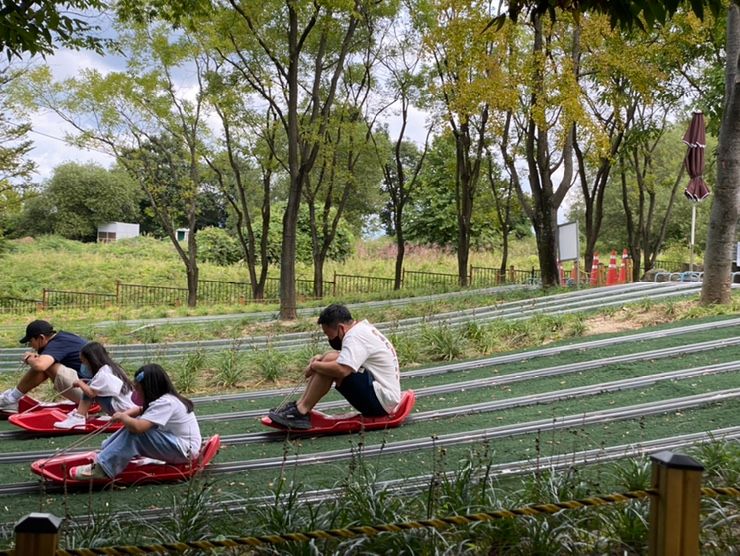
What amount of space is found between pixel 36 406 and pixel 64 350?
23.8 inches

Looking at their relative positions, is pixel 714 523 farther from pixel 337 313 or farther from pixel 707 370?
pixel 707 370

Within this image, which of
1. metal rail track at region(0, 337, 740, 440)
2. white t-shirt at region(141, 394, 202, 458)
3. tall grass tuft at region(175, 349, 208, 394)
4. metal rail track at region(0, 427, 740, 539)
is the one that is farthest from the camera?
tall grass tuft at region(175, 349, 208, 394)

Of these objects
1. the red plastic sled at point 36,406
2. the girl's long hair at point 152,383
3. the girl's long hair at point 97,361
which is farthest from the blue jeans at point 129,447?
the red plastic sled at point 36,406

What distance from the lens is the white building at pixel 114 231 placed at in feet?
138

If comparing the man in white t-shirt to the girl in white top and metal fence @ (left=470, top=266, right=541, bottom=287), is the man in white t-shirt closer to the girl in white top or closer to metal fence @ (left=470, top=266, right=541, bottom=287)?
the girl in white top

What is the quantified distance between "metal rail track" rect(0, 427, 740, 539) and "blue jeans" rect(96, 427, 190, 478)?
1.40 feet

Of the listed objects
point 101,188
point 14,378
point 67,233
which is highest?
point 101,188

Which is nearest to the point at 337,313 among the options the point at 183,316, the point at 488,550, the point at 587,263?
the point at 488,550

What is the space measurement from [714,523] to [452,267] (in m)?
26.4

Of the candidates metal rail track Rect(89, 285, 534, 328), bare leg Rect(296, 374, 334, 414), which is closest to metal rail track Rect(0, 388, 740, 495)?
bare leg Rect(296, 374, 334, 414)

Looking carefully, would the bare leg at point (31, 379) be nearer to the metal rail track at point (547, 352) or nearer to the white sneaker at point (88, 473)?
the metal rail track at point (547, 352)

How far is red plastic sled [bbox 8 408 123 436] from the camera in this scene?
6215mm

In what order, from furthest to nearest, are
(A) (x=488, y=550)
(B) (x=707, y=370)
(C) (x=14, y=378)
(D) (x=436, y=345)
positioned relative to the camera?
(C) (x=14, y=378), (D) (x=436, y=345), (B) (x=707, y=370), (A) (x=488, y=550)

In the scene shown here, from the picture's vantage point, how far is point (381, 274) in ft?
93.7
